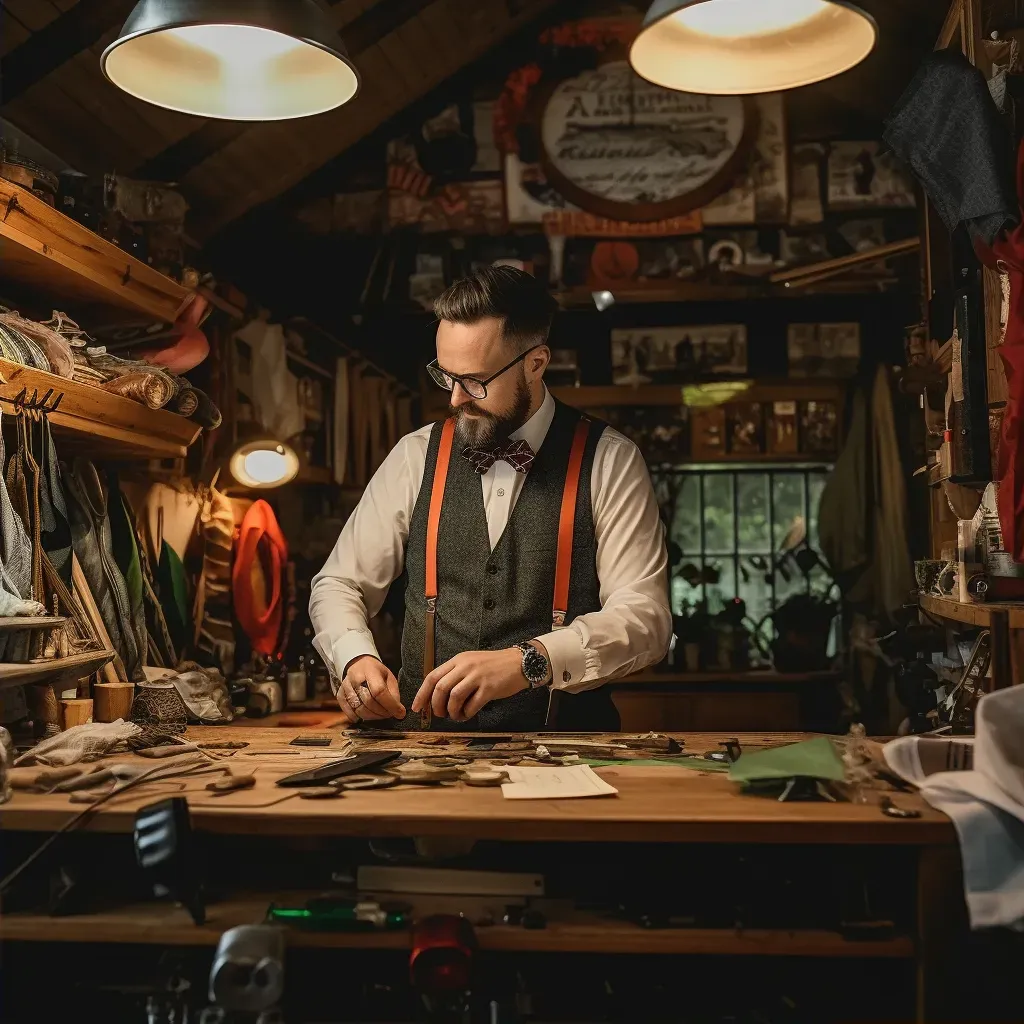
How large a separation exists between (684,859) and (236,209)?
404 cm

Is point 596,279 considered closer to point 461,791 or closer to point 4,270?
point 4,270

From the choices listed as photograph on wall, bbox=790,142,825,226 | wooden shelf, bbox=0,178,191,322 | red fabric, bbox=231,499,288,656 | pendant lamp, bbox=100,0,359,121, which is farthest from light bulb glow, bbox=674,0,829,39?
photograph on wall, bbox=790,142,825,226

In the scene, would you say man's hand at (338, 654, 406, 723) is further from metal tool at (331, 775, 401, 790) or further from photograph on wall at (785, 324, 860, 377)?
photograph on wall at (785, 324, 860, 377)

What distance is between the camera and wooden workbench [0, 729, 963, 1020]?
1567 mm

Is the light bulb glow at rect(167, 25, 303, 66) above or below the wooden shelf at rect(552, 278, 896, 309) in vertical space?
below

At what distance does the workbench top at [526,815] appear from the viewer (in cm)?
157

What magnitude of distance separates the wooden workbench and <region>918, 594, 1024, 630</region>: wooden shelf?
96cm

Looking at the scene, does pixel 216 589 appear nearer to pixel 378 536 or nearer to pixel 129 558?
pixel 129 558

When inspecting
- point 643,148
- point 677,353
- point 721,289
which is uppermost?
point 643,148

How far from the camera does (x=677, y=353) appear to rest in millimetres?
6641

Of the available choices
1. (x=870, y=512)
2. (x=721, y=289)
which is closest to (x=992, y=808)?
(x=721, y=289)

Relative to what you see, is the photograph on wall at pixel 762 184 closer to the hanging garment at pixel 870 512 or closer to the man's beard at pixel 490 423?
the hanging garment at pixel 870 512

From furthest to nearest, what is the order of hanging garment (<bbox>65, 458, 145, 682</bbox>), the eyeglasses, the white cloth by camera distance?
hanging garment (<bbox>65, 458, 145, 682</bbox>) < the eyeglasses < the white cloth

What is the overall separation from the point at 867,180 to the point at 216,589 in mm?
3900
